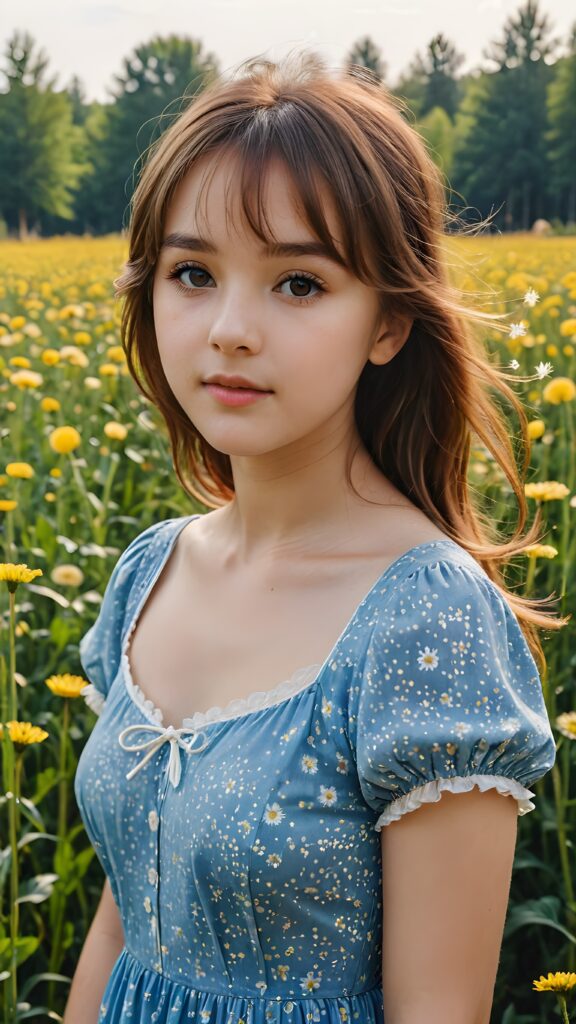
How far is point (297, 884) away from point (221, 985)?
132 millimetres

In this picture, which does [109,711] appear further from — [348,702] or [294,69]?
[294,69]

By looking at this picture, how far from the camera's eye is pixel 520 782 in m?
0.89

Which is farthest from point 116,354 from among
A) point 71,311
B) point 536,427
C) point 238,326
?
point 238,326

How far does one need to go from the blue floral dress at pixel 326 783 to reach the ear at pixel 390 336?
6.9 inches

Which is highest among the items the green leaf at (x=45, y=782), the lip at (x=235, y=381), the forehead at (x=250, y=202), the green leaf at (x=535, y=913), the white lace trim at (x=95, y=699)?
the forehead at (x=250, y=202)

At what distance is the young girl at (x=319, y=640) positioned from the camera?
0.86m

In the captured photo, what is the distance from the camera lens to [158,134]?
10.7 feet

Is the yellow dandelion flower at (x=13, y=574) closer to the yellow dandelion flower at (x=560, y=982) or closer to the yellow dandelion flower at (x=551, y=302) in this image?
the yellow dandelion flower at (x=560, y=982)

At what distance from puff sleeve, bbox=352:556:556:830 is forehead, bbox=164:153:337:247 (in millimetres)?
285

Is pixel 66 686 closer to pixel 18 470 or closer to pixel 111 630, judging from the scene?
pixel 111 630

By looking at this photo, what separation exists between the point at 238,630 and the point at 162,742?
12 centimetres

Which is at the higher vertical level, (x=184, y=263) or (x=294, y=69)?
(x=294, y=69)

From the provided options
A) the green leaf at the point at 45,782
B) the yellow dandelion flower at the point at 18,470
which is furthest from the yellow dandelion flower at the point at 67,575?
the green leaf at the point at 45,782

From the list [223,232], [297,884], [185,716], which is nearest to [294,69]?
[223,232]
